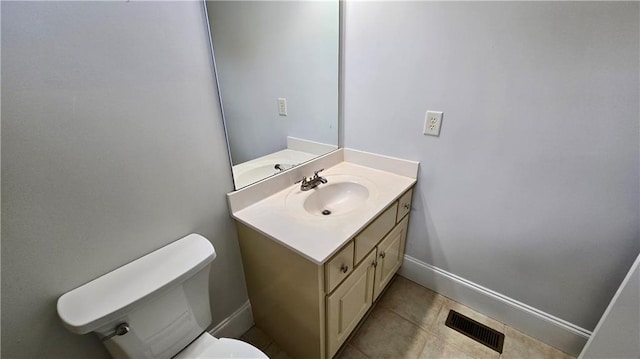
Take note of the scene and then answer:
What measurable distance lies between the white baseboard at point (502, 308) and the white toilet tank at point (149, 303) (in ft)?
4.31

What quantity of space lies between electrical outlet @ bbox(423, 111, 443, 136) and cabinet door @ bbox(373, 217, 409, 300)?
530 millimetres

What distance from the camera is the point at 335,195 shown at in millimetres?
1470

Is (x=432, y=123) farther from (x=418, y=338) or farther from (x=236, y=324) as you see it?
(x=236, y=324)

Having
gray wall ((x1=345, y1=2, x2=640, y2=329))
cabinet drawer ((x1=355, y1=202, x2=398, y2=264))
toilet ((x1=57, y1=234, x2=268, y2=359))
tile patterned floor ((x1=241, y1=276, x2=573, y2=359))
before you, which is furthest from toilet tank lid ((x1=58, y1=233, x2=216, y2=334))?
gray wall ((x1=345, y1=2, x2=640, y2=329))

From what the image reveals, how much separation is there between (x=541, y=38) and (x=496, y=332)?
1461 millimetres

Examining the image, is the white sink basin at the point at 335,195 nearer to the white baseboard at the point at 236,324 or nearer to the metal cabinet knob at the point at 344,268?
the metal cabinet knob at the point at 344,268

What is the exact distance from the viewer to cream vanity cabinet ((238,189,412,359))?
0.97 metres

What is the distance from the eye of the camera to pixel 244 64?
1.15 meters

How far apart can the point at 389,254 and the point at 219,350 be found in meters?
0.94

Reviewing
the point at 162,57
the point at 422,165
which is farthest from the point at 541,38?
the point at 162,57

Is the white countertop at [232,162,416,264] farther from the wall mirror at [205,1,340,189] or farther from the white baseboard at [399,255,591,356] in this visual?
the white baseboard at [399,255,591,356]

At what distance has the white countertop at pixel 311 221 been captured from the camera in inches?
36.0

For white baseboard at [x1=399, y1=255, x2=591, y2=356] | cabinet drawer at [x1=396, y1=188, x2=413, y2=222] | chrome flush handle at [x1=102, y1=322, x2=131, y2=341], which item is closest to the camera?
chrome flush handle at [x1=102, y1=322, x2=131, y2=341]

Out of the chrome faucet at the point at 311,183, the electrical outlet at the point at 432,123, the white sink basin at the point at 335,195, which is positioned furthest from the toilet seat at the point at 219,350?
the electrical outlet at the point at 432,123
